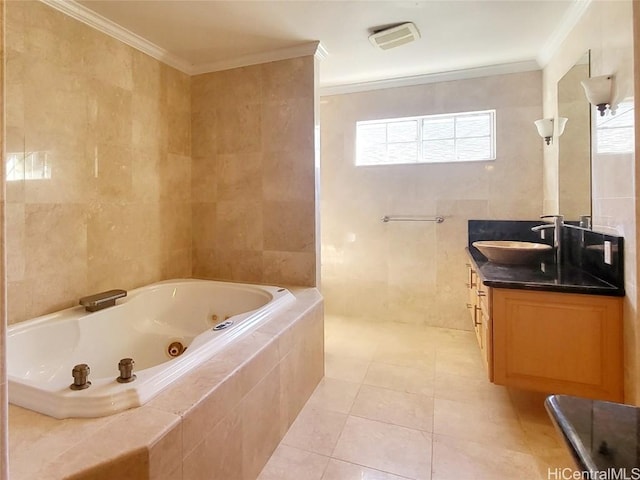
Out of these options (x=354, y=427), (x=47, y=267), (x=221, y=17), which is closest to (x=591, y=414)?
(x=354, y=427)

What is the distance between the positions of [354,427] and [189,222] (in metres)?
2.09

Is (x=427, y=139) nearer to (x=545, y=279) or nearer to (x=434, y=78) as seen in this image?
(x=434, y=78)

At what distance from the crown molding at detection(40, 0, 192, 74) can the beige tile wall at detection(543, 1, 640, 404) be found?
2824mm

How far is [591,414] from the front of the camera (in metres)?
0.66

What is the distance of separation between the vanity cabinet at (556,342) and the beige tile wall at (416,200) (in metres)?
1.43

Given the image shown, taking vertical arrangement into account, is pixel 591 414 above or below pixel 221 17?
below

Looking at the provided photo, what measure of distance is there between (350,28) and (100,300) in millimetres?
2362

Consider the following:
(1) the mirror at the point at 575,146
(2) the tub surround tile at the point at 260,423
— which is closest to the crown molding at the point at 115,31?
(2) the tub surround tile at the point at 260,423

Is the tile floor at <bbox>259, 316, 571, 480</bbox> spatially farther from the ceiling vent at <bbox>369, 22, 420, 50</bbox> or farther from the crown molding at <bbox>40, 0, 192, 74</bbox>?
the crown molding at <bbox>40, 0, 192, 74</bbox>

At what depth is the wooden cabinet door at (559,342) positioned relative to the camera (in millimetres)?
1623

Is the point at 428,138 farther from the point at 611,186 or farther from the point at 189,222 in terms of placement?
the point at 189,222

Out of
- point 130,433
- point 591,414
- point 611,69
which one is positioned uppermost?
point 611,69

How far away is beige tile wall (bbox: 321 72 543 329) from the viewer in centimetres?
297

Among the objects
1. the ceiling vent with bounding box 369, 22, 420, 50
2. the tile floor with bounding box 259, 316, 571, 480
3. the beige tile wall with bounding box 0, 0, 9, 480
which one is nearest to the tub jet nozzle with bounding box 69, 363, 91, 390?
the beige tile wall with bounding box 0, 0, 9, 480
